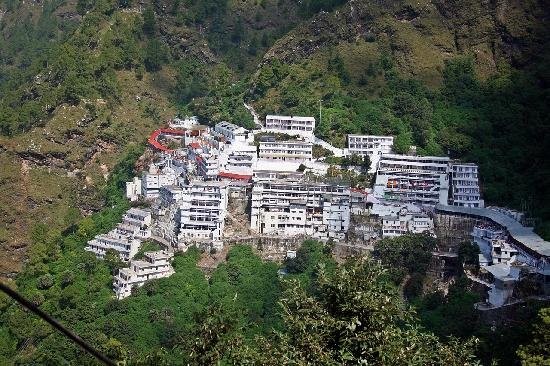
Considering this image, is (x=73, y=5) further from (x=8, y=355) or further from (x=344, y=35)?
(x=8, y=355)

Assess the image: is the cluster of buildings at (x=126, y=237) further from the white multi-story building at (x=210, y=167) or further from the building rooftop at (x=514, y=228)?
the building rooftop at (x=514, y=228)

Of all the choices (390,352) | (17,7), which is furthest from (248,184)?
(17,7)

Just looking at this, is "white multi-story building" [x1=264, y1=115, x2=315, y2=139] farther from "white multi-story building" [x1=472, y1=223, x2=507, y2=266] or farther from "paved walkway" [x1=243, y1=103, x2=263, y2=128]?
"white multi-story building" [x1=472, y1=223, x2=507, y2=266]

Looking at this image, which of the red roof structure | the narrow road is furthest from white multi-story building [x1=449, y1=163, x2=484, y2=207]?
the red roof structure

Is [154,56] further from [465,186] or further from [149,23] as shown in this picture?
[465,186]

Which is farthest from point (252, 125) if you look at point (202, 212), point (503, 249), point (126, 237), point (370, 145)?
point (503, 249)
